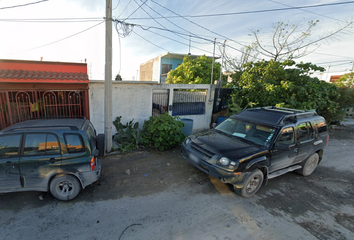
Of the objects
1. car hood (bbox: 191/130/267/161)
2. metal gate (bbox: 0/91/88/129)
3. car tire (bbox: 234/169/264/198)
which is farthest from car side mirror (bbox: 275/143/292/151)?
metal gate (bbox: 0/91/88/129)

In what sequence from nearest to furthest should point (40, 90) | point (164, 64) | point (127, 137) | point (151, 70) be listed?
1. point (40, 90)
2. point (127, 137)
3. point (164, 64)
4. point (151, 70)

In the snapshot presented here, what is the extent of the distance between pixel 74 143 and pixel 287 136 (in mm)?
4687

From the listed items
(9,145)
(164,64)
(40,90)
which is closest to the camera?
(9,145)

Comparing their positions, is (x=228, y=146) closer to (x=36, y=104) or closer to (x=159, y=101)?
(x=159, y=101)

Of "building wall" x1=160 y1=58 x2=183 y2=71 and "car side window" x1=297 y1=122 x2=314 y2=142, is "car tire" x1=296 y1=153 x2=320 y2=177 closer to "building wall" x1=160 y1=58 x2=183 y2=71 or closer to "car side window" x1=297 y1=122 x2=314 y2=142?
"car side window" x1=297 y1=122 x2=314 y2=142

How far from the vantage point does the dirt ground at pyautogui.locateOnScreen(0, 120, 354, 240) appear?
296 centimetres

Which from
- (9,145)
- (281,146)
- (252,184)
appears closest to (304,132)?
(281,146)

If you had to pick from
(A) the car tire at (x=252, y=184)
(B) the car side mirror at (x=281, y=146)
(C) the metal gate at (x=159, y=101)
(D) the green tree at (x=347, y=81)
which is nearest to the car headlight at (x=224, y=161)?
(A) the car tire at (x=252, y=184)

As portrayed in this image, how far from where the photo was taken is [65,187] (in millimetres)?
3334

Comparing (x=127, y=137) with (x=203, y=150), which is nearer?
(x=203, y=150)

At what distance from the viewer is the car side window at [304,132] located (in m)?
4.40

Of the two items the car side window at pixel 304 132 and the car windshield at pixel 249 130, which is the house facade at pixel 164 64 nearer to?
the car windshield at pixel 249 130

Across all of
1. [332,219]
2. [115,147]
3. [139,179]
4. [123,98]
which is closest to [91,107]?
[123,98]

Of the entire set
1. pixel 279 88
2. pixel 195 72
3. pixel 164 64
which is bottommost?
pixel 279 88
